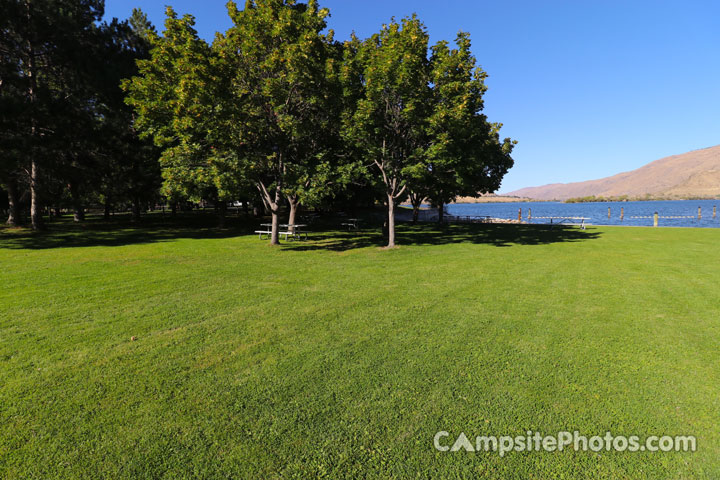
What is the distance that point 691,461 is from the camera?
2992 mm

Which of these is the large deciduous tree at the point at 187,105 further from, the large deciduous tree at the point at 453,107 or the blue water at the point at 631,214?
the blue water at the point at 631,214

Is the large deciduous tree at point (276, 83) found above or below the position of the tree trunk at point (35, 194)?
above

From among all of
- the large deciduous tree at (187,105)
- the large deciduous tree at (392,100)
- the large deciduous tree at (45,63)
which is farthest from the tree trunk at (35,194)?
the large deciduous tree at (392,100)

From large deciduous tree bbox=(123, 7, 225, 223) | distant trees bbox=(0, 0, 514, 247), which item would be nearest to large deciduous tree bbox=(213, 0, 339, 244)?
distant trees bbox=(0, 0, 514, 247)

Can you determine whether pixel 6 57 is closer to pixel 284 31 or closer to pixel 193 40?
pixel 193 40

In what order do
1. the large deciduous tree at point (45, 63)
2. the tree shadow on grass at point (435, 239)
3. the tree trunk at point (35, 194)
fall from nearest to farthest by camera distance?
the tree shadow on grass at point (435, 239) → the large deciduous tree at point (45, 63) → the tree trunk at point (35, 194)

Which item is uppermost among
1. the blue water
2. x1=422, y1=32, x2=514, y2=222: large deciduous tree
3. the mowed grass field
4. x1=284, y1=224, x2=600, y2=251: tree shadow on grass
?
x1=422, y1=32, x2=514, y2=222: large deciduous tree

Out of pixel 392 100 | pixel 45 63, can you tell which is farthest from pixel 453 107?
pixel 45 63

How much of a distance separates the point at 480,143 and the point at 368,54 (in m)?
8.40

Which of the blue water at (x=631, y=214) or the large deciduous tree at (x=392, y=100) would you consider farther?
the blue water at (x=631, y=214)

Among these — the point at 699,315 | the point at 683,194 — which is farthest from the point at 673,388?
the point at 683,194

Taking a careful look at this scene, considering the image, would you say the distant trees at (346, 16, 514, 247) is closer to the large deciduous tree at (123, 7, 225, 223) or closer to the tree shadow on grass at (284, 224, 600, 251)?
the tree shadow on grass at (284, 224, 600, 251)

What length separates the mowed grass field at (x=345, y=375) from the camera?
3027 millimetres

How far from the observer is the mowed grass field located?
9.93 feet
